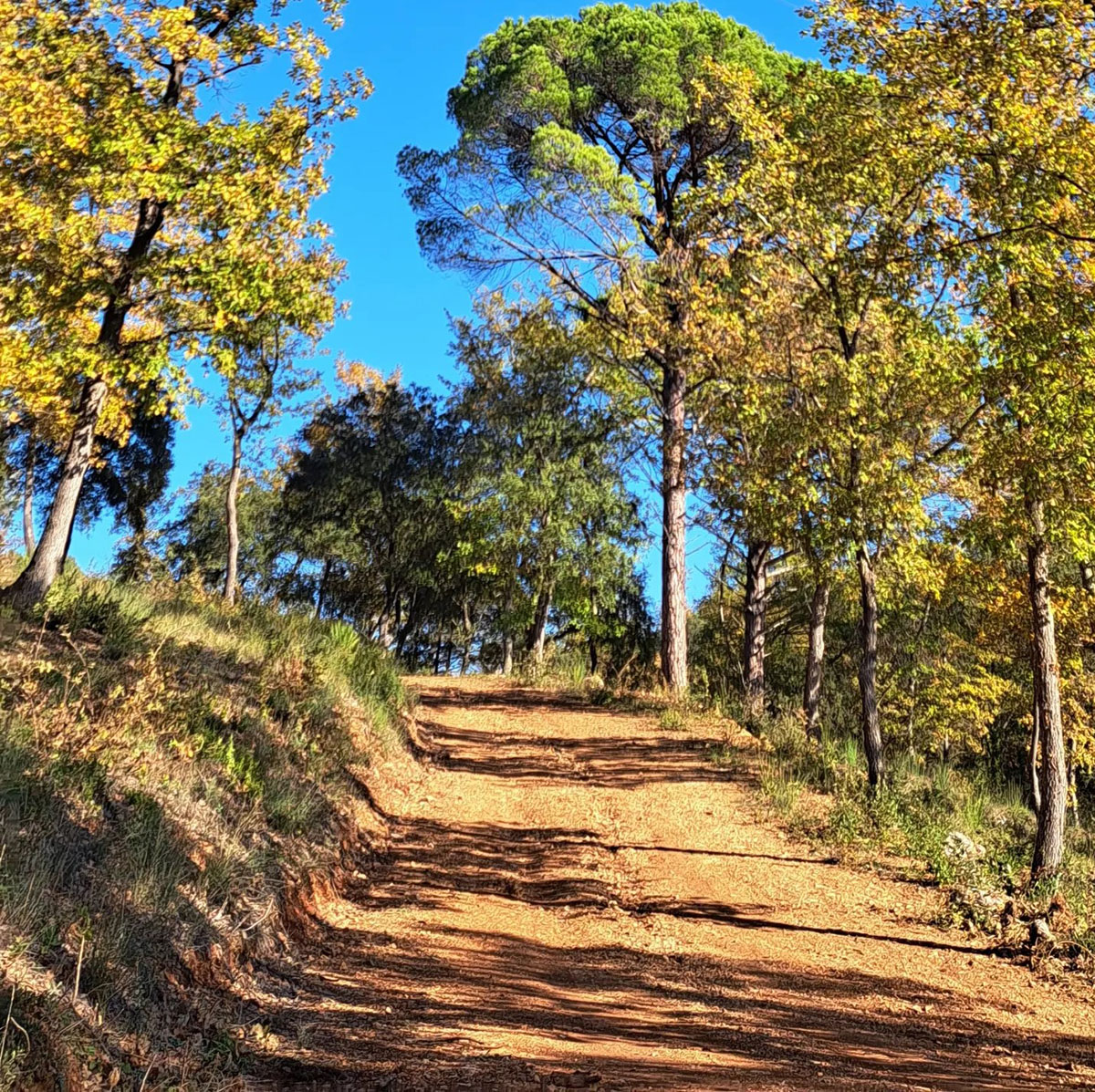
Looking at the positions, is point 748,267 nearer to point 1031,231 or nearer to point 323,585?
point 1031,231

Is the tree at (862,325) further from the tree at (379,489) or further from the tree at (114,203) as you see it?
the tree at (379,489)

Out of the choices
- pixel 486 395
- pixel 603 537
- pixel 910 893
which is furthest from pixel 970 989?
pixel 486 395

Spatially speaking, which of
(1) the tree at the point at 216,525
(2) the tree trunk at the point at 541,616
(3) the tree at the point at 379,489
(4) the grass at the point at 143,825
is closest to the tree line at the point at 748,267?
(4) the grass at the point at 143,825

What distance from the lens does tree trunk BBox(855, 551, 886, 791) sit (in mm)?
12656

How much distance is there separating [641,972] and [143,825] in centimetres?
382

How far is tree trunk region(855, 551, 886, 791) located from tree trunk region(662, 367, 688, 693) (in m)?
7.75

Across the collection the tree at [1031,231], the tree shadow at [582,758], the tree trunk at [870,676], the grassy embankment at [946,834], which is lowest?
the grassy embankment at [946,834]

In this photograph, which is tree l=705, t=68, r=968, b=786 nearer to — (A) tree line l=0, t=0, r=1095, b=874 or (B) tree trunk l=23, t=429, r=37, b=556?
(A) tree line l=0, t=0, r=1095, b=874

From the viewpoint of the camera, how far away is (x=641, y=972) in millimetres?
7305

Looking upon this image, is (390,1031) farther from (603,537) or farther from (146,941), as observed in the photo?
(603,537)

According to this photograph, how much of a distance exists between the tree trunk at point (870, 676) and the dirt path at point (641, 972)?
1.76 meters

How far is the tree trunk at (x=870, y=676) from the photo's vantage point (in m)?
12.7

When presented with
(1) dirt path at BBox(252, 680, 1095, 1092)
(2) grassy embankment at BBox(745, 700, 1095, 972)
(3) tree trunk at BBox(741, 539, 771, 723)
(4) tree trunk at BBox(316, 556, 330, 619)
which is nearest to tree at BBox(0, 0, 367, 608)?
(1) dirt path at BBox(252, 680, 1095, 1092)

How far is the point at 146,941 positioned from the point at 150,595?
369 inches
